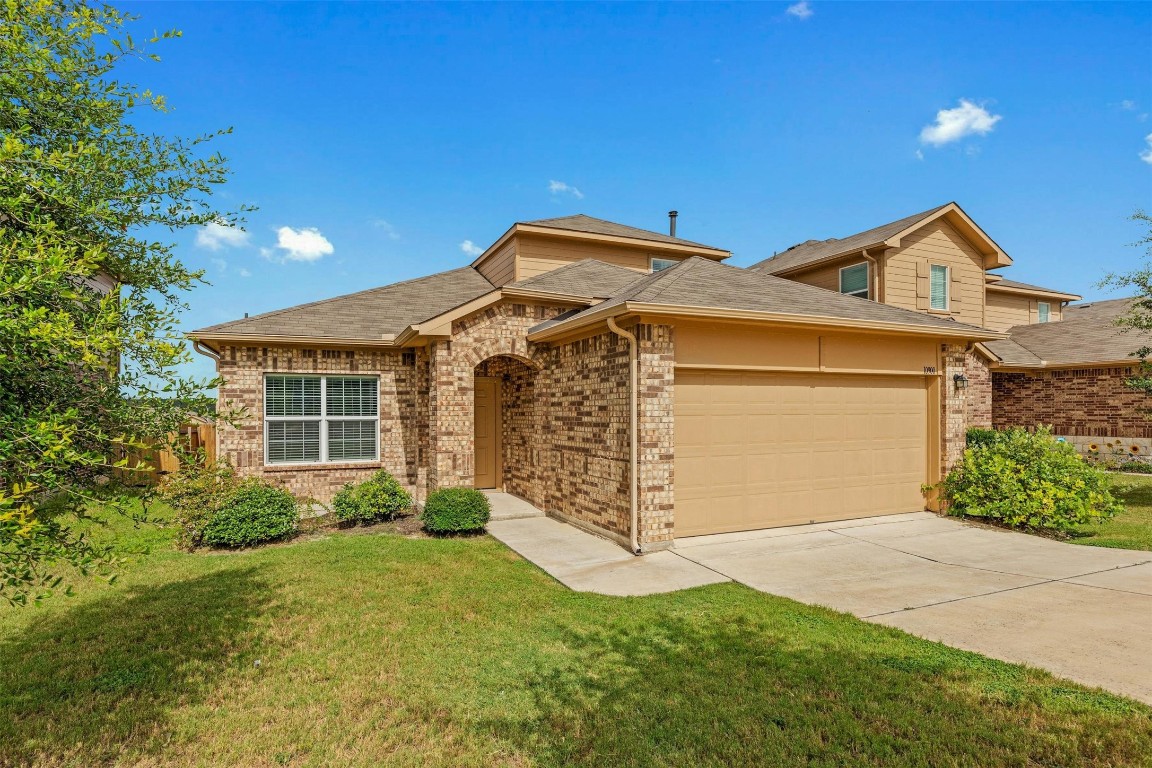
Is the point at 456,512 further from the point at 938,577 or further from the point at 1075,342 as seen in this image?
→ the point at 1075,342

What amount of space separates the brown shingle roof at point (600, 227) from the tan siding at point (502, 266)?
3.04ft

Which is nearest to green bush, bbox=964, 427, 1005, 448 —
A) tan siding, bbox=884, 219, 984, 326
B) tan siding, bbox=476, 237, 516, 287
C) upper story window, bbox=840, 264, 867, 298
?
tan siding, bbox=884, 219, 984, 326

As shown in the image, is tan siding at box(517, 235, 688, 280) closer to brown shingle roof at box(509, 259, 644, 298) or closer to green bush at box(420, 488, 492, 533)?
brown shingle roof at box(509, 259, 644, 298)

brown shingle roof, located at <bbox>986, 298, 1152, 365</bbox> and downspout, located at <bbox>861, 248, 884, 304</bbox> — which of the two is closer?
downspout, located at <bbox>861, 248, 884, 304</bbox>

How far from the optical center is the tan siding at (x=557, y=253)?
1489 centimetres

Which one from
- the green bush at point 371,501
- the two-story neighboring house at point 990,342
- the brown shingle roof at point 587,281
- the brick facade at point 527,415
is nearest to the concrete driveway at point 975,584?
the brick facade at point 527,415

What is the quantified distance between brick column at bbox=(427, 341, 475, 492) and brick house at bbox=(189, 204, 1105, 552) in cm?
3

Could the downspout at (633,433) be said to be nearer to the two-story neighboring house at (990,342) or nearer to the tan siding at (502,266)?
the tan siding at (502,266)

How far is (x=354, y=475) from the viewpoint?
1178 cm

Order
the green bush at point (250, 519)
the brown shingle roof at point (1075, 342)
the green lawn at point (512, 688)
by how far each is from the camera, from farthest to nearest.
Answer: the brown shingle roof at point (1075, 342) → the green bush at point (250, 519) → the green lawn at point (512, 688)

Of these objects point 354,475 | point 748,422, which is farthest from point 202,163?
point 354,475

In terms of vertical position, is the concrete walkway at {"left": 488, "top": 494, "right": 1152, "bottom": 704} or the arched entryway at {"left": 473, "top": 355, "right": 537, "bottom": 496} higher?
the arched entryway at {"left": 473, "top": 355, "right": 537, "bottom": 496}

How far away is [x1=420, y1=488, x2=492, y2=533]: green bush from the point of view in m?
8.95

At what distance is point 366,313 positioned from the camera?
41.6 ft
